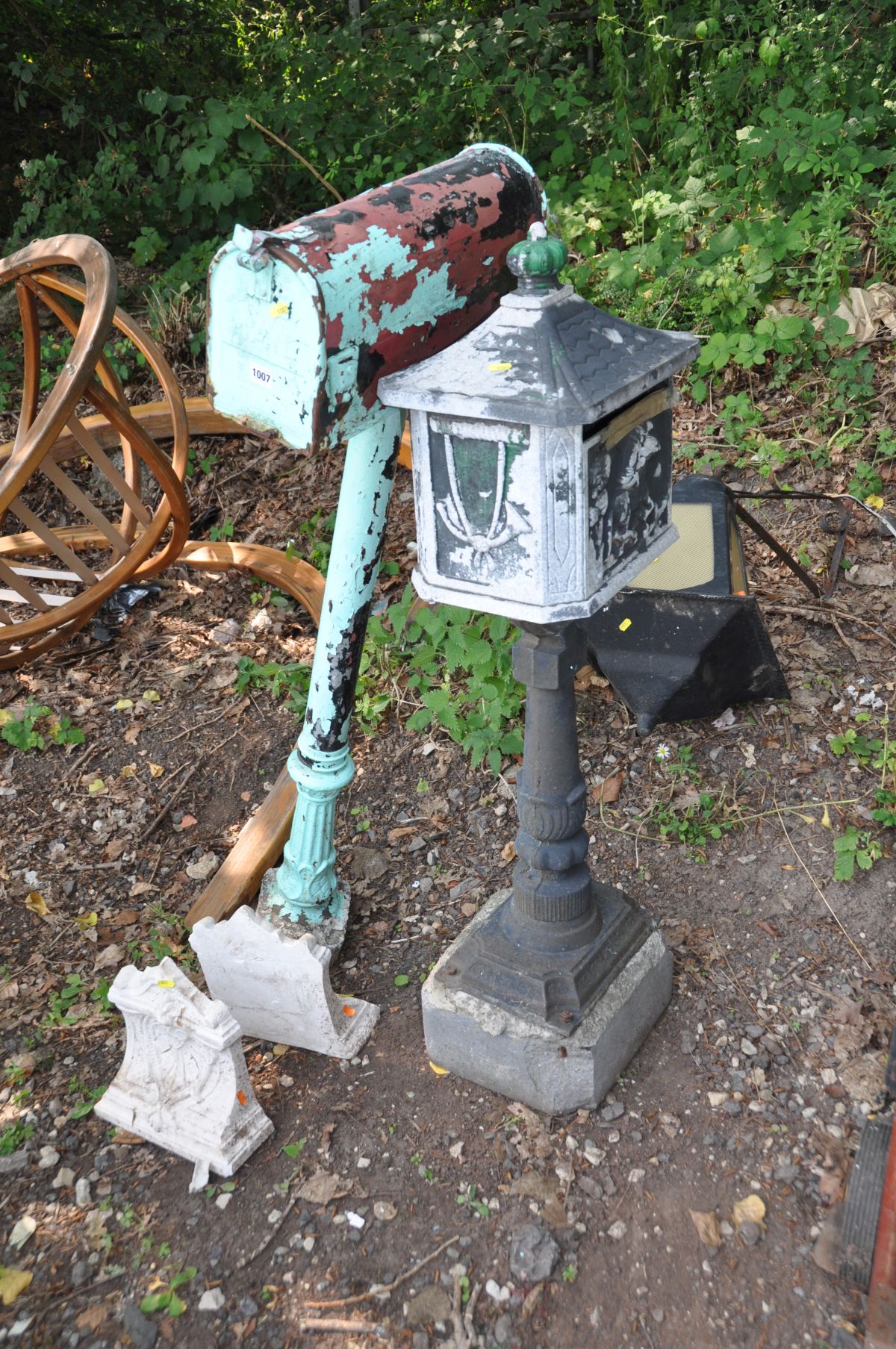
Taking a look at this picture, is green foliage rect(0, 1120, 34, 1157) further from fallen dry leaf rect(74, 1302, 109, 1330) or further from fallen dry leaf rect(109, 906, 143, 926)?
fallen dry leaf rect(109, 906, 143, 926)

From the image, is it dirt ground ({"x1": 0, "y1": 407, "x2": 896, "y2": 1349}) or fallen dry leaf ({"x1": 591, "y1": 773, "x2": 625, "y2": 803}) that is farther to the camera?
fallen dry leaf ({"x1": 591, "y1": 773, "x2": 625, "y2": 803})

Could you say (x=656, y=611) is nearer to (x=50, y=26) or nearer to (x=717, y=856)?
(x=717, y=856)

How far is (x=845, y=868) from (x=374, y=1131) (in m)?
1.34

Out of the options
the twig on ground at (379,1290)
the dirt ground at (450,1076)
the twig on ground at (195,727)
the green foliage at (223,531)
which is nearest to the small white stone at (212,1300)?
the dirt ground at (450,1076)

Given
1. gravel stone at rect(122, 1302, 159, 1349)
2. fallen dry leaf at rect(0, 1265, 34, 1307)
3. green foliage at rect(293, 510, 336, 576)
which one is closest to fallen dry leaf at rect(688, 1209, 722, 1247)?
gravel stone at rect(122, 1302, 159, 1349)

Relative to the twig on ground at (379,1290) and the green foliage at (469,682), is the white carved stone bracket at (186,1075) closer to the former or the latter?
the twig on ground at (379,1290)

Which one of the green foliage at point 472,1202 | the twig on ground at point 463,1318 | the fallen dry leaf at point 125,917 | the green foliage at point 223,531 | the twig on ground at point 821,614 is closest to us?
the twig on ground at point 463,1318

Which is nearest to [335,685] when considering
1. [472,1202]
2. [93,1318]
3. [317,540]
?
[472,1202]

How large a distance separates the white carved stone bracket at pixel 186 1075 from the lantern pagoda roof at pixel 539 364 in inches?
51.7

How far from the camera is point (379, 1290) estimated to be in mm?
1992

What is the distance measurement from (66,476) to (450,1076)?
2752 mm

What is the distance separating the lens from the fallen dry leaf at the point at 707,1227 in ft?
6.58

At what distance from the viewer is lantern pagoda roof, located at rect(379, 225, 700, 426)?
1671 mm

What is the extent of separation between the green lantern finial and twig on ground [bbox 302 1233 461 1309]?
185cm
